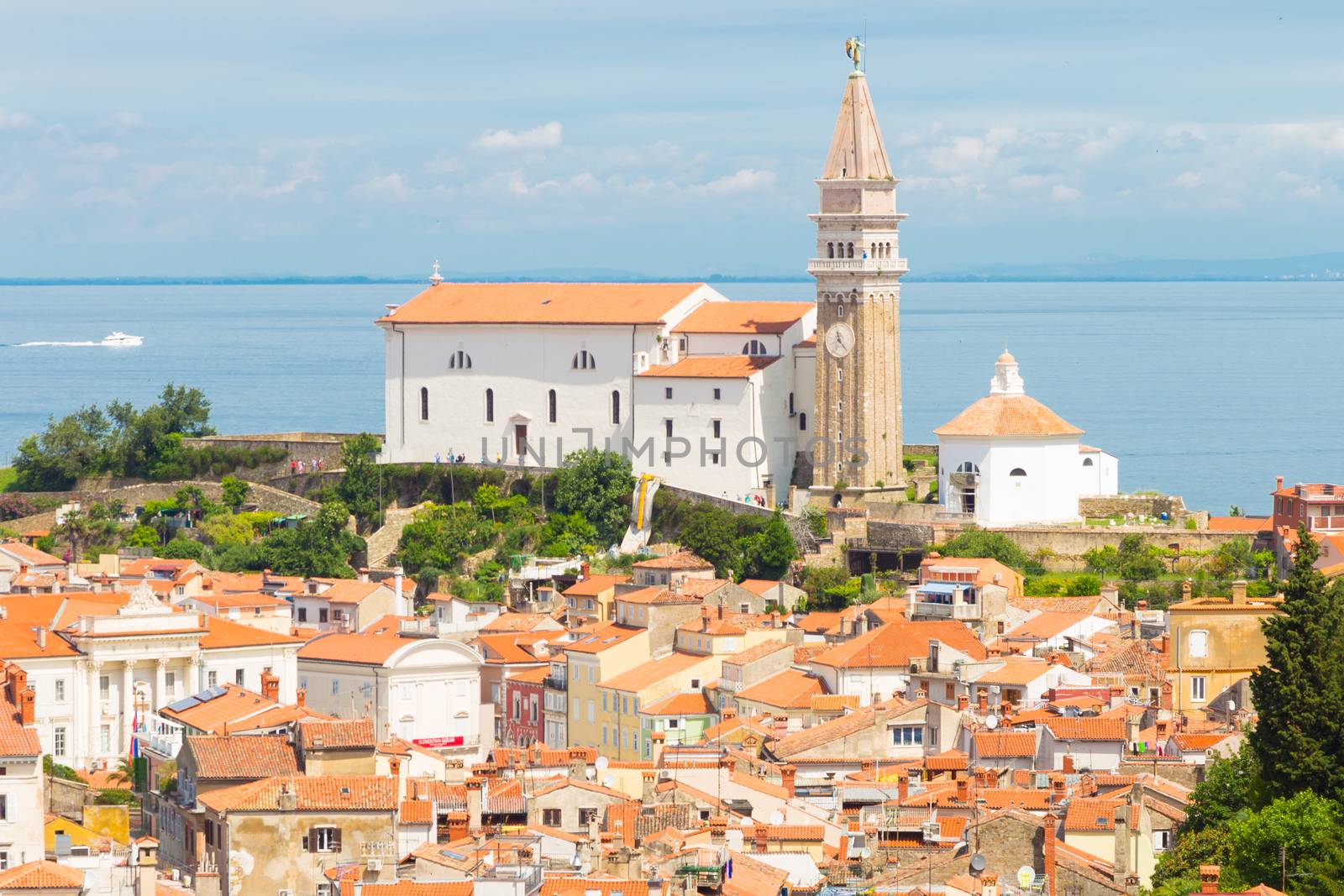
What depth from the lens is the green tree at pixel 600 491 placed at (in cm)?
6494

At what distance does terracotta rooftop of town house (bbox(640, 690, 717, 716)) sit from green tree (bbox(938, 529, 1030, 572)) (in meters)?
12.4

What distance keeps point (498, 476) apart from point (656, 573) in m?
11.9

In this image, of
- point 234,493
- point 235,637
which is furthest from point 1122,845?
point 234,493

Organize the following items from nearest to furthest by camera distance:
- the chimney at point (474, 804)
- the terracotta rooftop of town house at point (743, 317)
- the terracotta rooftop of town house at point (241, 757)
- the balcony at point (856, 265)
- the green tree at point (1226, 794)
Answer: the green tree at point (1226, 794) < the chimney at point (474, 804) < the terracotta rooftop of town house at point (241, 757) < the balcony at point (856, 265) < the terracotta rooftop of town house at point (743, 317)

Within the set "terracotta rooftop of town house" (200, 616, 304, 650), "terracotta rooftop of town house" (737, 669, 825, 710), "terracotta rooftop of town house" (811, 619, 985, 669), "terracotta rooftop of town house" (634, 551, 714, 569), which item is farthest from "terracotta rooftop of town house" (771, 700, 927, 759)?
"terracotta rooftop of town house" (634, 551, 714, 569)

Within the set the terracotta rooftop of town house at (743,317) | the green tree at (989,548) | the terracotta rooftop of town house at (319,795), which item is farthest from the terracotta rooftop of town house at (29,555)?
the terracotta rooftop of town house at (319,795)

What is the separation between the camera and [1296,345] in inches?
7470

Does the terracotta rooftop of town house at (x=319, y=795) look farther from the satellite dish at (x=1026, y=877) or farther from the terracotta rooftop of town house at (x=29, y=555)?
the terracotta rooftop of town house at (x=29, y=555)

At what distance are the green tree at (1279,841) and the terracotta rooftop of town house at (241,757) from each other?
1056 centimetres

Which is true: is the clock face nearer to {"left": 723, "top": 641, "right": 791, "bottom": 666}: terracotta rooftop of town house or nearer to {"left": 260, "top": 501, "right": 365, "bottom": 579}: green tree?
{"left": 260, "top": 501, "right": 365, "bottom": 579}: green tree

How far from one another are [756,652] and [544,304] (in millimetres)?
25034

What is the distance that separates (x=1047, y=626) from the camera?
4772cm

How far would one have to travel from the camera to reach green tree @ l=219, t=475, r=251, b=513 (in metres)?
71.8

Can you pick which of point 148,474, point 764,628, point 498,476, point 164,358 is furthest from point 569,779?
point 164,358
